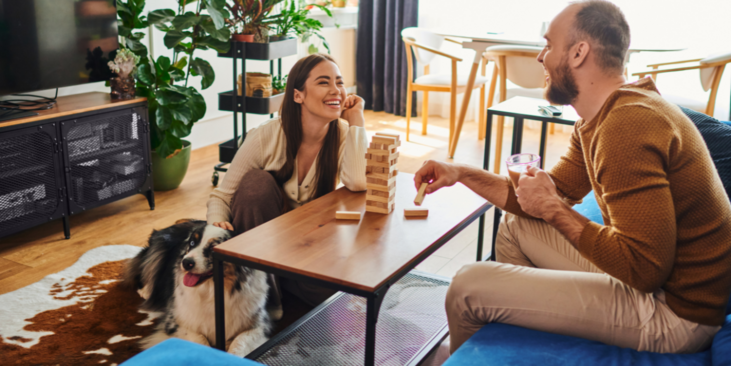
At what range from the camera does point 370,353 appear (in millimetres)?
1361

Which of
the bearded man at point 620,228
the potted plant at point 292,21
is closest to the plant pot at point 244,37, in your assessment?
the potted plant at point 292,21

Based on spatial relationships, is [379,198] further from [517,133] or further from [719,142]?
[517,133]

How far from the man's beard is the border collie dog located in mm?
1017

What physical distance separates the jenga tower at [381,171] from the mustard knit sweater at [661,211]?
0.63 meters

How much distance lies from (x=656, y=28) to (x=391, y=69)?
224cm

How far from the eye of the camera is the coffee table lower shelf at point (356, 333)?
176 centimetres

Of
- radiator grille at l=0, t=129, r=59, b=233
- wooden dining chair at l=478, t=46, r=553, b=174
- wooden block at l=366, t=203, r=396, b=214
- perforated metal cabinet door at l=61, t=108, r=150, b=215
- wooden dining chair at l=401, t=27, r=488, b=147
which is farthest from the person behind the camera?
wooden dining chair at l=401, t=27, r=488, b=147

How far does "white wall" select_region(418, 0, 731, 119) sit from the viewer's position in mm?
4562

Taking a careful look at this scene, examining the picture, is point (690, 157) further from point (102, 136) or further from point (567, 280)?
point (102, 136)

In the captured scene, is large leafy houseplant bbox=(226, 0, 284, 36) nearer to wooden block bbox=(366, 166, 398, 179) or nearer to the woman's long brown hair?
the woman's long brown hair

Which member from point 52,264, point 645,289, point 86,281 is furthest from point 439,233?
point 52,264

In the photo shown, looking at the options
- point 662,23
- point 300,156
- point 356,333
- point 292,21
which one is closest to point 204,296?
point 356,333

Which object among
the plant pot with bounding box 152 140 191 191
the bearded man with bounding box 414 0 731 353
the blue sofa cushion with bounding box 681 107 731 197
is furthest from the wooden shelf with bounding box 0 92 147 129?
the blue sofa cushion with bounding box 681 107 731 197

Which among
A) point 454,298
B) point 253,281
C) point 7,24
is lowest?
point 253,281
